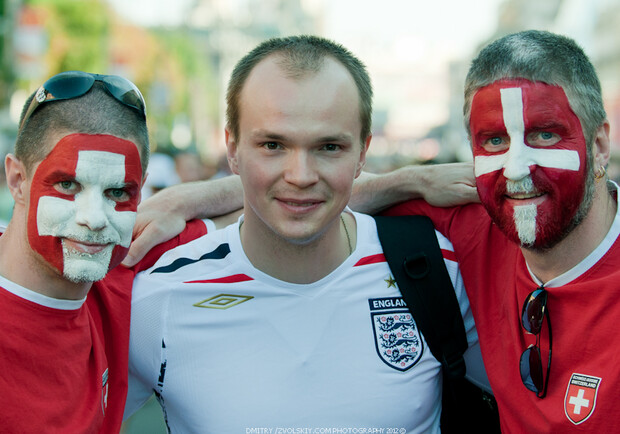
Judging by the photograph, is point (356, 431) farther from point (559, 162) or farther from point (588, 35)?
point (588, 35)

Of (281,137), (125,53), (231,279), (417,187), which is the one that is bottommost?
(231,279)

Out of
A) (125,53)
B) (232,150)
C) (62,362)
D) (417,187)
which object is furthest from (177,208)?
(125,53)

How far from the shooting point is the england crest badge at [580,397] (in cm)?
215

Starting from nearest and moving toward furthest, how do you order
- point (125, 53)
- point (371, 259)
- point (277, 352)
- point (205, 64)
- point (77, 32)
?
1. point (277, 352)
2. point (371, 259)
3. point (77, 32)
4. point (125, 53)
5. point (205, 64)

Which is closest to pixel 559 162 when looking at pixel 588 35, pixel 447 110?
pixel 588 35

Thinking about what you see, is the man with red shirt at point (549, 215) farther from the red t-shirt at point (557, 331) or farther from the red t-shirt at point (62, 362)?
the red t-shirt at point (62, 362)

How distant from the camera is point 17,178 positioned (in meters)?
2.43

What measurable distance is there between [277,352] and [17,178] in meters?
1.19

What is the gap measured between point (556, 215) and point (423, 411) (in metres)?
0.94

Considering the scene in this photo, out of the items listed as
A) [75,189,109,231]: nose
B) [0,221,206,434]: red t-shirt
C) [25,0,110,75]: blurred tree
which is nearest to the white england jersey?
[0,221,206,434]: red t-shirt

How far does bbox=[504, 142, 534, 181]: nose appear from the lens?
2.35m

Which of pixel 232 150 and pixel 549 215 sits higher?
pixel 232 150

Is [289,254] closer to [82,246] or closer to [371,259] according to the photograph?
[371,259]

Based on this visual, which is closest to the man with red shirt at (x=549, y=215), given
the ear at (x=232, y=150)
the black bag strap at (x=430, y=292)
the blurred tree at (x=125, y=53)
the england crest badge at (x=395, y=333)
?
the black bag strap at (x=430, y=292)
